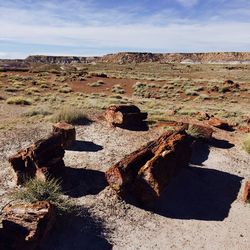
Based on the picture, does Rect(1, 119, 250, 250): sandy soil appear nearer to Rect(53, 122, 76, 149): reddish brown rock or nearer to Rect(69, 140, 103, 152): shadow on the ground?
Rect(69, 140, 103, 152): shadow on the ground

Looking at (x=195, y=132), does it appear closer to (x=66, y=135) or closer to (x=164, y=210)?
(x=66, y=135)

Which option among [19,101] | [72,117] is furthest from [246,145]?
[19,101]

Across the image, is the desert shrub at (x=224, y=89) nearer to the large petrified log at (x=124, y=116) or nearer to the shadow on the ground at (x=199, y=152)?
the large petrified log at (x=124, y=116)

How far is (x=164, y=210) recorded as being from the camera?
11938mm

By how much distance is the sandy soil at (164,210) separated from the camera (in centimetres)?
1031

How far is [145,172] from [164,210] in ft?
4.09

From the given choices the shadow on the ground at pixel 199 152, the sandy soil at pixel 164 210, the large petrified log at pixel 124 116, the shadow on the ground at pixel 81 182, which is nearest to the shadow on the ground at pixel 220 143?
the shadow on the ground at pixel 199 152

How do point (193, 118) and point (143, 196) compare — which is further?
point (193, 118)

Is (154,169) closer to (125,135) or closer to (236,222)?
(236,222)

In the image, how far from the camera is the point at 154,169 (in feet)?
39.6

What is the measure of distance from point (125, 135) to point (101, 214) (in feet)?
25.0

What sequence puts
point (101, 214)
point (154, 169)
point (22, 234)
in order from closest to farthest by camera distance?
point (22, 234) < point (101, 214) < point (154, 169)

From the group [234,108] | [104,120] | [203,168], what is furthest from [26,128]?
[234,108]

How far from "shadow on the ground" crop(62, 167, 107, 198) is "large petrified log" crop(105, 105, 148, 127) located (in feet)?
18.9
